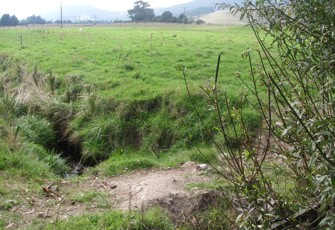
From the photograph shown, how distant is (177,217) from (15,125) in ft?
18.6

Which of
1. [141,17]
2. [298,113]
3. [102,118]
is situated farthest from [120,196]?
[141,17]

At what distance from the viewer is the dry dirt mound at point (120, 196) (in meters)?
6.14

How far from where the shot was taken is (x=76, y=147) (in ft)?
34.7

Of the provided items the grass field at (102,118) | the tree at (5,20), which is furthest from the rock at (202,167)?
the tree at (5,20)

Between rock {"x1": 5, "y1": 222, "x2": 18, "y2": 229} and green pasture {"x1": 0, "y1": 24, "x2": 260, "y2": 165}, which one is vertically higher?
green pasture {"x1": 0, "y1": 24, "x2": 260, "y2": 165}

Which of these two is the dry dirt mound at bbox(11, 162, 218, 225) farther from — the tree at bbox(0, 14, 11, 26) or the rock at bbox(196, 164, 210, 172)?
the tree at bbox(0, 14, 11, 26)

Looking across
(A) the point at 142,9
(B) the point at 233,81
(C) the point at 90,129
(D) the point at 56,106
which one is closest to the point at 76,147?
(C) the point at 90,129

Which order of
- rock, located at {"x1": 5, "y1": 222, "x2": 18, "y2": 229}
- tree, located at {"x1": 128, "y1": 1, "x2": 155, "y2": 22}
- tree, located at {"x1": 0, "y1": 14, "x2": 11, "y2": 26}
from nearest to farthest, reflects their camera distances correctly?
rock, located at {"x1": 5, "y1": 222, "x2": 18, "y2": 229} → tree, located at {"x1": 0, "y1": 14, "x2": 11, "y2": 26} → tree, located at {"x1": 128, "y1": 1, "x2": 155, "y2": 22}

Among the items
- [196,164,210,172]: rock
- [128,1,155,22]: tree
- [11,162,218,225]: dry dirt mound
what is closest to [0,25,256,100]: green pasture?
[196,164,210,172]: rock

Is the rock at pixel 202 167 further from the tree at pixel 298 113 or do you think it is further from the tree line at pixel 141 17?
the tree line at pixel 141 17

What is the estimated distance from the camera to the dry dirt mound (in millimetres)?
6137

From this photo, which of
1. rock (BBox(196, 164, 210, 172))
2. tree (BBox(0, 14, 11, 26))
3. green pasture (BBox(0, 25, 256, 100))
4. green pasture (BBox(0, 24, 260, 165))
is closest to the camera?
rock (BBox(196, 164, 210, 172))

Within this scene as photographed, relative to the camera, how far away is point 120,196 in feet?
22.5

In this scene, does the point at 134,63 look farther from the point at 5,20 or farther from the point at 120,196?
the point at 5,20
